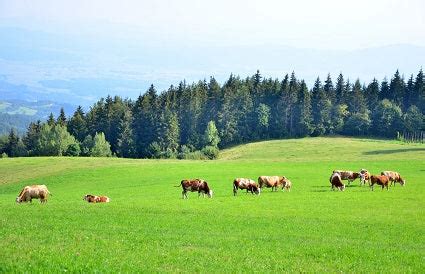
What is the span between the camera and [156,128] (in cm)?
13150

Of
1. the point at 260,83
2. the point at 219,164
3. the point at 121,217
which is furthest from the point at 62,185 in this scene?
the point at 260,83

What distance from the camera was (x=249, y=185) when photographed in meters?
46.7

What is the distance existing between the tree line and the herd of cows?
74.1 meters

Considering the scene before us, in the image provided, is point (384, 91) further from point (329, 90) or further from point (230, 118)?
point (230, 118)

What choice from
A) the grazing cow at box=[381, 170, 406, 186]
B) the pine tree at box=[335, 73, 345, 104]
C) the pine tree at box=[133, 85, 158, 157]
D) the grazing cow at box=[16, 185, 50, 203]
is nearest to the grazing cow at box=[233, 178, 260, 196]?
the grazing cow at box=[381, 170, 406, 186]

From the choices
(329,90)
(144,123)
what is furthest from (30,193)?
(329,90)

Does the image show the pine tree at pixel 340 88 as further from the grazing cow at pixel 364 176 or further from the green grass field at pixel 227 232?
the grazing cow at pixel 364 176

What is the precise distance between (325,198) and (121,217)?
18630 millimetres

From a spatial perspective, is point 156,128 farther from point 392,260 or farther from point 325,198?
point 392,260

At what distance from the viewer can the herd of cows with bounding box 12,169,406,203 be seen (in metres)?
39.1

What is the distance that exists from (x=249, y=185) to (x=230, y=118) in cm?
9116

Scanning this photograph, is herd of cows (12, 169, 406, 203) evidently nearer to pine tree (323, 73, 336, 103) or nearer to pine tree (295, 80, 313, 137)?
pine tree (295, 80, 313, 137)

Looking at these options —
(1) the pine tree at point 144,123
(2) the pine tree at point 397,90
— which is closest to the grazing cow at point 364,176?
(1) the pine tree at point 144,123

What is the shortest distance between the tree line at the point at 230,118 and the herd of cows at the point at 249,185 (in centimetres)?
7413
